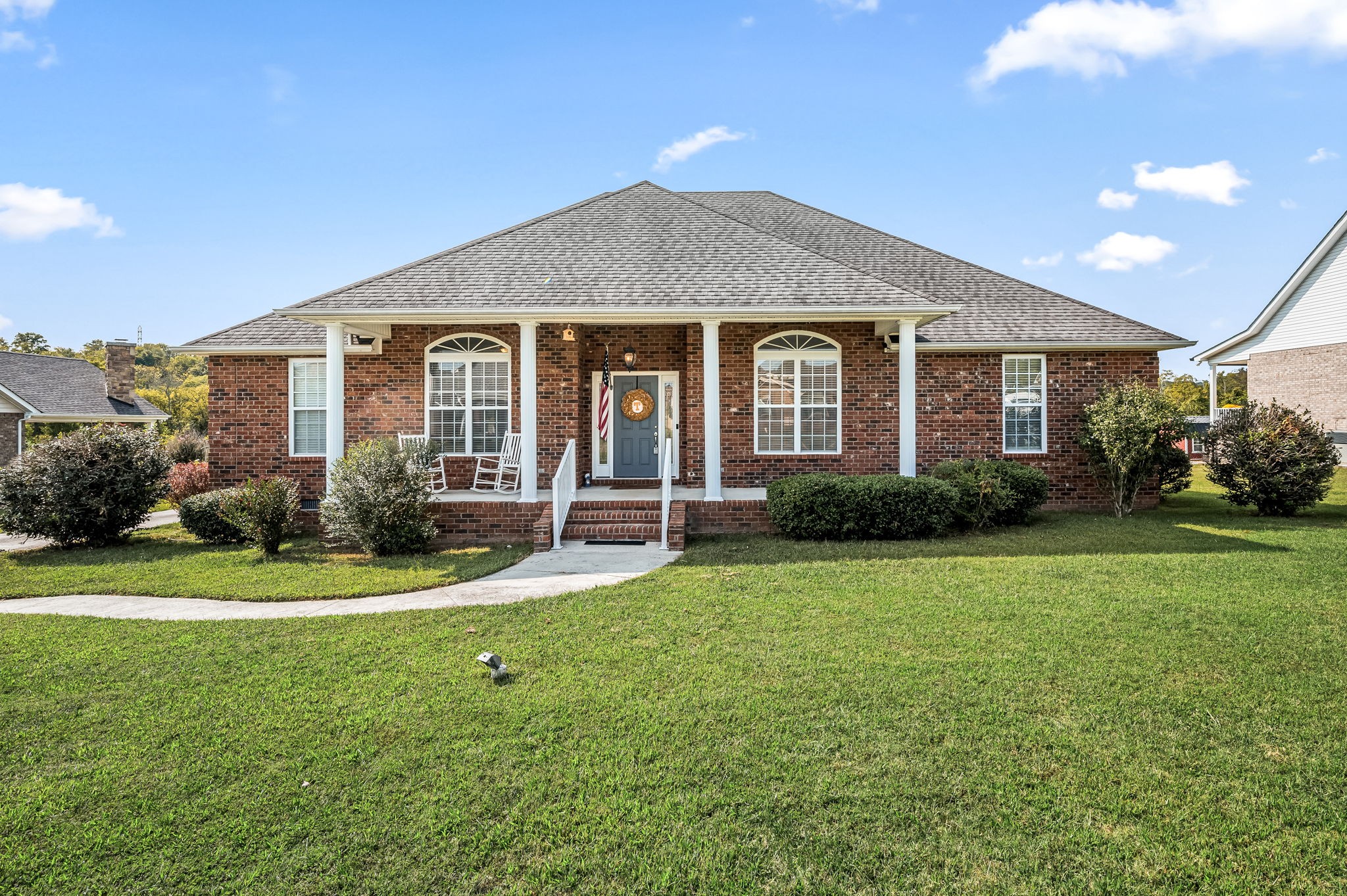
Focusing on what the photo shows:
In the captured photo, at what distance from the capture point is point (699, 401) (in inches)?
480

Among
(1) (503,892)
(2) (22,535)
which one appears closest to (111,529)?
(2) (22,535)

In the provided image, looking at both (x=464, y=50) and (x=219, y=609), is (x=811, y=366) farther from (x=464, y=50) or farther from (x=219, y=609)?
(x=219, y=609)

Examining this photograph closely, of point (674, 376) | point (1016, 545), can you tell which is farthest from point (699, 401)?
point (1016, 545)

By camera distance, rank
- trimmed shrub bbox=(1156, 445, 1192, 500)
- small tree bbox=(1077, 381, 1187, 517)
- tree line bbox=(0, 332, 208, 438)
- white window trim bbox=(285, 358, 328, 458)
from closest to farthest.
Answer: small tree bbox=(1077, 381, 1187, 517) → trimmed shrub bbox=(1156, 445, 1192, 500) → white window trim bbox=(285, 358, 328, 458) → tree line bbox=(0, 332, 208, 438)

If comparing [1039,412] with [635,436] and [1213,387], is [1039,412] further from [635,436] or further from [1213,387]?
[1213,387]

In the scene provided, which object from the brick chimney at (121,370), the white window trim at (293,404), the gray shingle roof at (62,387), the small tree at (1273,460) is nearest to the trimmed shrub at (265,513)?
the white window trim at (293,404)

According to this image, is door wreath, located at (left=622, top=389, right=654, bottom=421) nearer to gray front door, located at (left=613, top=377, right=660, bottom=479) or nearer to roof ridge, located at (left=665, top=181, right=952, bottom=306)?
gray front door, located at (left=613, top=377, right=660, bottom=479)

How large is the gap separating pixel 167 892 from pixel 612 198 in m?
13.8

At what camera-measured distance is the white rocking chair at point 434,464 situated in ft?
37.1

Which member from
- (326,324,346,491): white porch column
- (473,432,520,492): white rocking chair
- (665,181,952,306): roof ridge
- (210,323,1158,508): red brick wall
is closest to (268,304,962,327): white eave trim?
(326,324,346,491): white porch column

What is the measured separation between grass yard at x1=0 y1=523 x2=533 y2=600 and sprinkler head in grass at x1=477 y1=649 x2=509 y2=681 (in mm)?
3096

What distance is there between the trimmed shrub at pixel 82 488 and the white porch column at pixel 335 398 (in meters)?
3.20

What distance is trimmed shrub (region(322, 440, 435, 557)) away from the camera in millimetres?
8984

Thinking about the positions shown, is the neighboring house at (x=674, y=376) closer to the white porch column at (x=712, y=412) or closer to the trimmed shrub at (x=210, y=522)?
the white porch column at (x=712, y=412)
